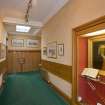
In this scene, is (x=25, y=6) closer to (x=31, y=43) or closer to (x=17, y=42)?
(x=17, y=42)

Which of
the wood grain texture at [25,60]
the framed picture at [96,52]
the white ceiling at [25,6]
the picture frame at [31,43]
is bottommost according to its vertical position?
the wood grain texture at [25,60]

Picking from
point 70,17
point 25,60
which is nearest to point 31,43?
point 25,60

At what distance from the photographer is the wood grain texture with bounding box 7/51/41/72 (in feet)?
25.7

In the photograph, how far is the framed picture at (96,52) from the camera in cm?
250

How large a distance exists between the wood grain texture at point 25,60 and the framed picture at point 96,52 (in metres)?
5.97

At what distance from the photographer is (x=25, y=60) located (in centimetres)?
817

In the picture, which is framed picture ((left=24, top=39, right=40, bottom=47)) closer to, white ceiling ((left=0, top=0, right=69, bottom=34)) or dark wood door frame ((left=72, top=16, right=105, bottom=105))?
white ceiling ((left=0, top=0, right=69, bottom=34))

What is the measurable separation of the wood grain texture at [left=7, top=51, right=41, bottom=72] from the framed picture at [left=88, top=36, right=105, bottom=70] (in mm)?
5968

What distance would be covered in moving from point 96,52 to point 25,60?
20.6ft

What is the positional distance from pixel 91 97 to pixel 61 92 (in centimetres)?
112

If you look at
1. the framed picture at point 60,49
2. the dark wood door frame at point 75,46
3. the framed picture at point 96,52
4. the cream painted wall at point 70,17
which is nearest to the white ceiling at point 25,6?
the cream painted wall at point 70,17

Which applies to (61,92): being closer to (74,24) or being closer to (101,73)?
(101,73)

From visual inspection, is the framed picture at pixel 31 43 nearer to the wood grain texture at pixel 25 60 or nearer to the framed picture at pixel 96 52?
the wood grain texture at pixel 25 60

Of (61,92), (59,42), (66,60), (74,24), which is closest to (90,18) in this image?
(74,24)
